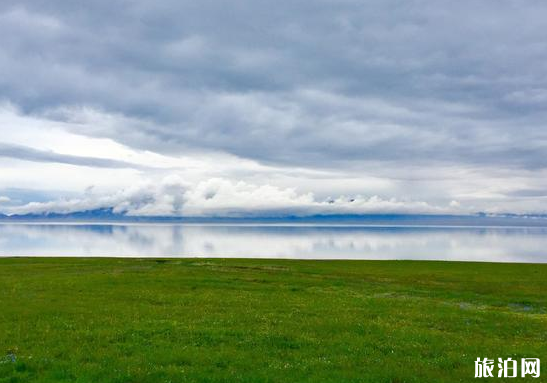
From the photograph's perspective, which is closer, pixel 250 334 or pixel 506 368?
pixel 506 368

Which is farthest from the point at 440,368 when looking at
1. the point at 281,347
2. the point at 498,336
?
the point at 498,336

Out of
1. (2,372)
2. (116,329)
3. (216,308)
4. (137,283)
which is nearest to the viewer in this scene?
(2,372)

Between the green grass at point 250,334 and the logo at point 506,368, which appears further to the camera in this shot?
the logo at point 506,368

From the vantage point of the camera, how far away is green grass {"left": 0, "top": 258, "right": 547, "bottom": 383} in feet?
58.6

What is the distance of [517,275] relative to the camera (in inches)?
2687

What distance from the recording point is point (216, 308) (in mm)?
32406

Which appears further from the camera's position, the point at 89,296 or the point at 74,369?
the point at 89,296

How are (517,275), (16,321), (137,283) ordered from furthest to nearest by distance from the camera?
(517,275)
(137,283)
(16,321)

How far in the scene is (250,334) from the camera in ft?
79.3

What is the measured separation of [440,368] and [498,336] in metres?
9.07

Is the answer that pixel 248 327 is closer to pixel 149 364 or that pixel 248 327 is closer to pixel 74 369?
pixel 149 364

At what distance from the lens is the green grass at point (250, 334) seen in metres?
17.9

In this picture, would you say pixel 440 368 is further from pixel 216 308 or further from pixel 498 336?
pixel 216 308

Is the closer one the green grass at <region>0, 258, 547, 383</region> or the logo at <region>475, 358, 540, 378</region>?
the green grass at <region>0, 258, 547, 383</region>
